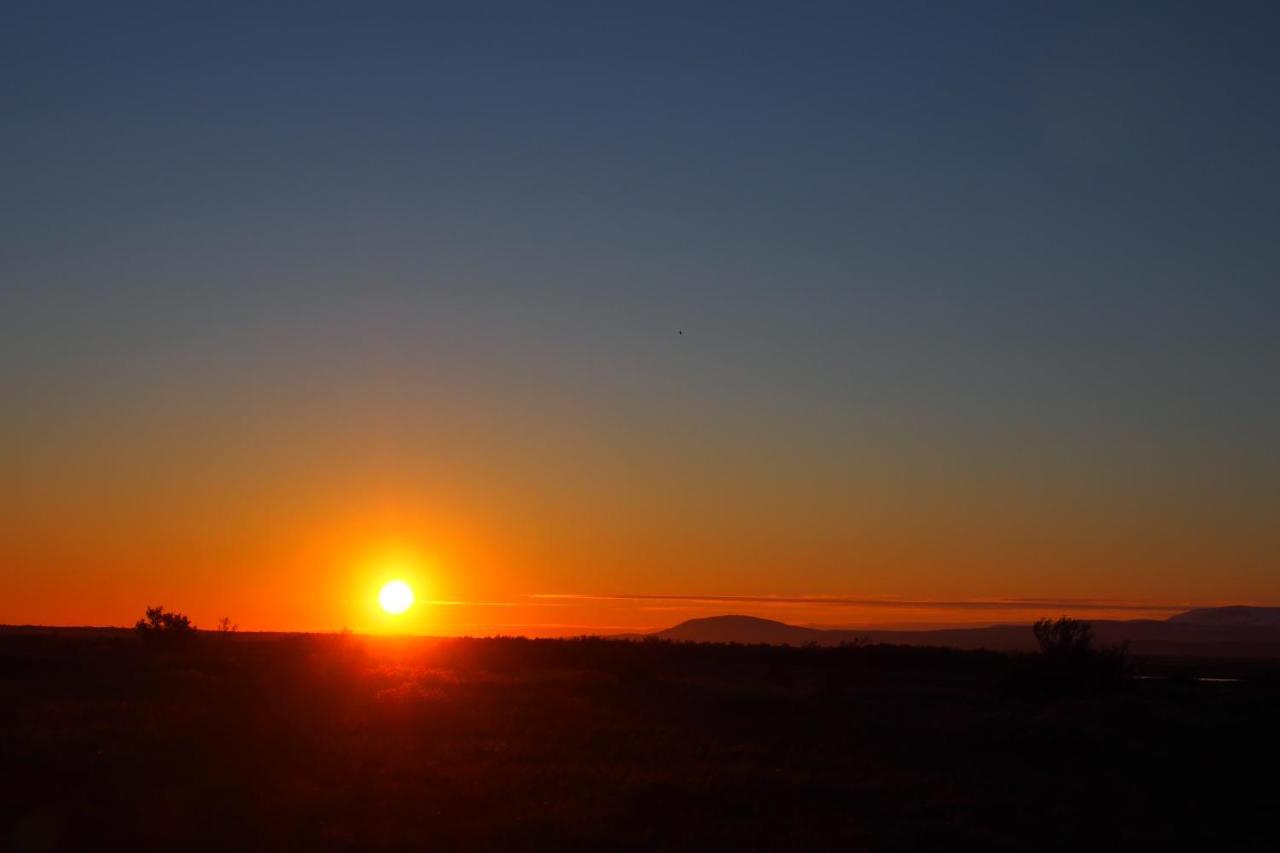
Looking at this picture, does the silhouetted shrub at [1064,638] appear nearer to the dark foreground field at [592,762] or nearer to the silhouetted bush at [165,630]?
the dark foreground field at [592,762]

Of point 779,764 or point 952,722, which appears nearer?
point 779,764

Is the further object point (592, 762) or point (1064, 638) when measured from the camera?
point (1064, 638)

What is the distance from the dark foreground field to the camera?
16031 mm

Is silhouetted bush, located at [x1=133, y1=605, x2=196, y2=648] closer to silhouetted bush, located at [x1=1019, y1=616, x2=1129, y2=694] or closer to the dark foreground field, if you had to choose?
the dark foreground field

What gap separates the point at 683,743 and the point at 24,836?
12.4 m

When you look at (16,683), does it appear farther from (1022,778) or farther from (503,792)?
(1022,778)

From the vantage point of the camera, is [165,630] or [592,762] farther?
[165,630]

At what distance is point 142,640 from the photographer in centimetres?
4872

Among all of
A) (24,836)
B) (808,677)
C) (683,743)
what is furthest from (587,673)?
(24,836)

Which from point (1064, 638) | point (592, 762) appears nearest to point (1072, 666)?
point (1064, 638)

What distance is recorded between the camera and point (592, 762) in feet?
70.1

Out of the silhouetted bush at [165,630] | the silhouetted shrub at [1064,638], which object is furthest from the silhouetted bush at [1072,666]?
the silhouetted bush at [165,630]

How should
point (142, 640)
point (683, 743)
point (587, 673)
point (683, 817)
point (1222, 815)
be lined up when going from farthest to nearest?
point (142, 640) → point (587, 673) → point (683, 743) → point (1222, 815) → point (683, 817)

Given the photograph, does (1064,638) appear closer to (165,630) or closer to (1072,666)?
(1072,666)
